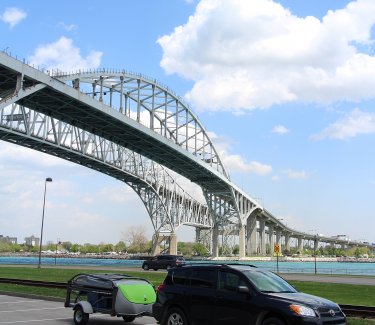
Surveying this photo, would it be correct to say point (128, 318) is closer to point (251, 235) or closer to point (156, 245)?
point (156, 245)

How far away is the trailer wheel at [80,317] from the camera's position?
13.4 m

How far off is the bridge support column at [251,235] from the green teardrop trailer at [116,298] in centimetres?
12512

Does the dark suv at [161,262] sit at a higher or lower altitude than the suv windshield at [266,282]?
lower

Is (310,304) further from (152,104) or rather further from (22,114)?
(152,104)

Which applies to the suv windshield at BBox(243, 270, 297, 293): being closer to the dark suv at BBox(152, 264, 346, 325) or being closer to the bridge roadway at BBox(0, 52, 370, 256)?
the dark suv at BBox(152, 264, 346, 325)

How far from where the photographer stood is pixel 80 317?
13.5m

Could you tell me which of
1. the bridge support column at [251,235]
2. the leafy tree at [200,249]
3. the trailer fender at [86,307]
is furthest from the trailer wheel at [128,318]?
the leafy tree at [200,249]

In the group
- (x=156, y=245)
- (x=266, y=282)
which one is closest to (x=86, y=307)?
(x=266, y=282)

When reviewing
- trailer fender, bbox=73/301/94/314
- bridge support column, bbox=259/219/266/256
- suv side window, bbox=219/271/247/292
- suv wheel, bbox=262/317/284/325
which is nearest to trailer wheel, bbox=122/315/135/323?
trailer fender, bbox=73/301/94/314

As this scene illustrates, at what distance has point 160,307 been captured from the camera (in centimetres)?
1233

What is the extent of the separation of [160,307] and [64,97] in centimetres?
4529

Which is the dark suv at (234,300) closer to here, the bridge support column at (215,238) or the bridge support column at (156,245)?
the bridge support column at (156,245)

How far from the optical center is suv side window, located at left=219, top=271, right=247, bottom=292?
11006 mm

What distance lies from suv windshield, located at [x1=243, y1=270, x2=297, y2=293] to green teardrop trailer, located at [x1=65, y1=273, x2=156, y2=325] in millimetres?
3327
